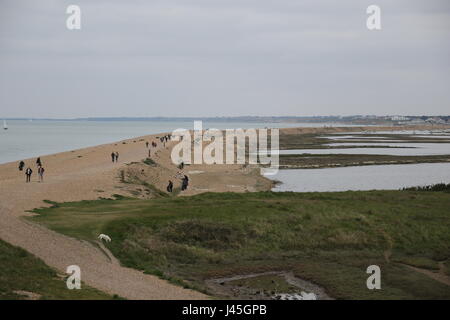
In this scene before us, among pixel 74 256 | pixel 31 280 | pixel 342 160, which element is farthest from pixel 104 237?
pixel 342 160

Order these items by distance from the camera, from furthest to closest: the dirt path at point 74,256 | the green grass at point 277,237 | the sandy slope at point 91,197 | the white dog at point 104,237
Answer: the white dog at point 104,237
the green grass at point 277,237
the sandy slope at point 91,197
the dirt path at point 74,256

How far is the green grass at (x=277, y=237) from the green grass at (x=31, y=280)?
15.3 ft

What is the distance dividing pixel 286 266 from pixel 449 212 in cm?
1599

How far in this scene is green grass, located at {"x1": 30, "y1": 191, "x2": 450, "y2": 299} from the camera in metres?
26.3

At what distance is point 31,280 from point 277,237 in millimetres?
15221

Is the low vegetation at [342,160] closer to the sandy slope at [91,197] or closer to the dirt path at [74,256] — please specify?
the sandy slope at [91,197]

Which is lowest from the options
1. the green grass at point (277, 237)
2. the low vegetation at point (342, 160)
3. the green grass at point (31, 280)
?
the low vegetation at point (342, 160)

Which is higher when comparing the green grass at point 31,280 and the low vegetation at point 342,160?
the green grass at point 31,280

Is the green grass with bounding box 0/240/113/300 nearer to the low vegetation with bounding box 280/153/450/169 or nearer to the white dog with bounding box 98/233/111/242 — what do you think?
the white dog with bounding box 98/233/111/242

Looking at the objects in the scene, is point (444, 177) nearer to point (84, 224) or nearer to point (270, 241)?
point (270, 241)

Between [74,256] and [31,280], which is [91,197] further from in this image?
[31,280]

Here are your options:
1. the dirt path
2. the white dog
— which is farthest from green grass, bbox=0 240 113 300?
the white dog

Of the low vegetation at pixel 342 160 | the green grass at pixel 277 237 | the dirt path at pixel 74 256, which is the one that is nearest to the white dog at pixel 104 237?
the green grass at pixel 277 237

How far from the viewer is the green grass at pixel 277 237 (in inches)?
1035
